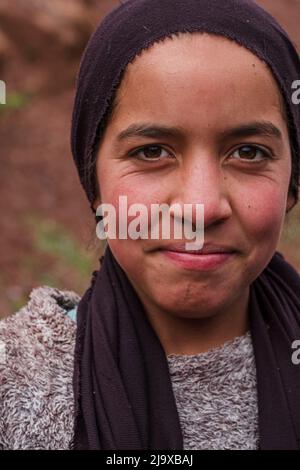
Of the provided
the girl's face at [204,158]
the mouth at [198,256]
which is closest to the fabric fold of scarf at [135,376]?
the girl's face at [204,158]

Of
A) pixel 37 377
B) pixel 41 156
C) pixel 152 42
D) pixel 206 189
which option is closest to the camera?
pixel 206 189

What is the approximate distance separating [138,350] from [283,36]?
92cm

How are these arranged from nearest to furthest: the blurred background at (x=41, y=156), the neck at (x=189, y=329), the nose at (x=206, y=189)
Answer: the nose at (x=206, y=189) < the neck at (x=189, y=329) < the blurred background at (x=41, y=156)

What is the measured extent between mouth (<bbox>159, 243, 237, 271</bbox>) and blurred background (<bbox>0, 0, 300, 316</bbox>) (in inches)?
118

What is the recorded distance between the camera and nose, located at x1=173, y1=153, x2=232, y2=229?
1895 mm

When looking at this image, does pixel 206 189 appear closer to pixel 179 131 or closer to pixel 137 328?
pixel 179 131

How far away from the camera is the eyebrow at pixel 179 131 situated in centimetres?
194

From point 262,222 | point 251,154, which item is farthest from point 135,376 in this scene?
point 251,154

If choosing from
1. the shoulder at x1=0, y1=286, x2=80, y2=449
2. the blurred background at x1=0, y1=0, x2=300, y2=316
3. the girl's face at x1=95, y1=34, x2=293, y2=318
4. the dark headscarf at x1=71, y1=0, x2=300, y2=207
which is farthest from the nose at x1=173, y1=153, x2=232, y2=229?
the blurred background at x1=0, y1=0, x2=300, y2=316

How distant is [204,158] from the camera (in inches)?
76.2

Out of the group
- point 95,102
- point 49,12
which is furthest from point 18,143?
point 95,102

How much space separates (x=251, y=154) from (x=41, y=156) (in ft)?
16.8

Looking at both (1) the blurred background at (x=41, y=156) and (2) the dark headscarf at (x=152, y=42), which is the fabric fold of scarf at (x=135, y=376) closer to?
(2) the dark headscarf at (x=152, y=42)

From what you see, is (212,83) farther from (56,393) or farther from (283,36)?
(56,393)
